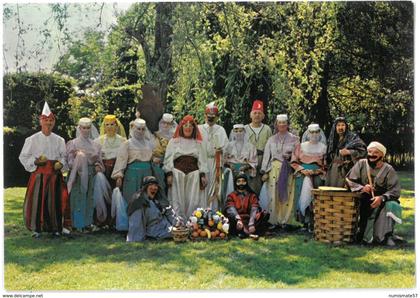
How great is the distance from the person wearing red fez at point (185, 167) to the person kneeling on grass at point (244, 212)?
1.39 ft

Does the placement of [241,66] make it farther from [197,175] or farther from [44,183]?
[44,183]

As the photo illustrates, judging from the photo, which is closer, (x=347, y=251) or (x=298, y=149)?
(x=347, y=251)

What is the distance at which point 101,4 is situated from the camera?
329 inches

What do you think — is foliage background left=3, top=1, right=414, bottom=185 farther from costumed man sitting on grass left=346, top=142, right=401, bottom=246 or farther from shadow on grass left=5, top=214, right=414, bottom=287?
shadow on grass left=5, top=214, right=414, bottom=287

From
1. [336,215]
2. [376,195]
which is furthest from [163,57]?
[376,195]

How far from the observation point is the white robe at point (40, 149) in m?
7.79

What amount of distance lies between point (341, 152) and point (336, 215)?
887mm

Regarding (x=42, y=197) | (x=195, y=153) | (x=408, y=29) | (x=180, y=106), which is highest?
(x=408, y=29)

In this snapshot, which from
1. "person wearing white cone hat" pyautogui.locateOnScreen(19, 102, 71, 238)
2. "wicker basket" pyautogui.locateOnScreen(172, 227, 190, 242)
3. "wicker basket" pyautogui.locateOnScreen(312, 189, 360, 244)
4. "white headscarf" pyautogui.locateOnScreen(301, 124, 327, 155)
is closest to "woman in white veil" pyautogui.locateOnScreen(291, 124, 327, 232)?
"white headscarf" pyautogui.locateOnScreen(301, 124, 327, 155)

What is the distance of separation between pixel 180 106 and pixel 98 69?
1192 millimetres

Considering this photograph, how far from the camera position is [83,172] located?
8031mm

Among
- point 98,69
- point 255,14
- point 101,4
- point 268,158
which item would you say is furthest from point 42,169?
point 255,14

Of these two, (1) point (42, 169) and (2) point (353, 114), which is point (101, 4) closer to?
(1) point (42, 169)

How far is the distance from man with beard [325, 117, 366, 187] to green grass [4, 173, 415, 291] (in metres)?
0.88
